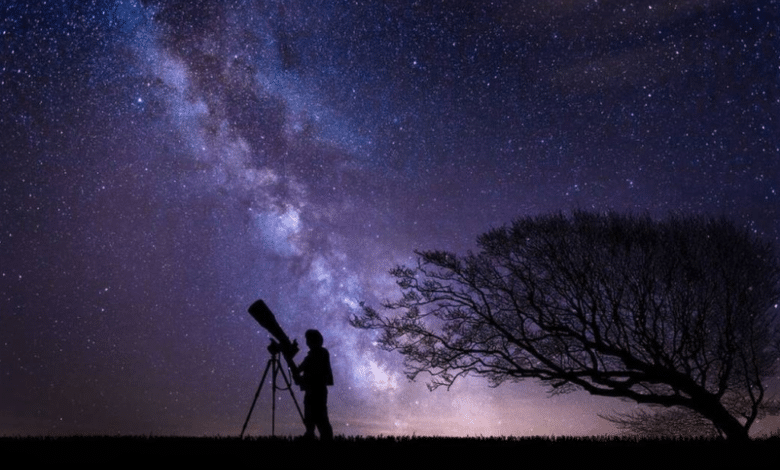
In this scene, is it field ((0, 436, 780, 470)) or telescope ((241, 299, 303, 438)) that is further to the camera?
telescope ((241, 299, 303, 438))

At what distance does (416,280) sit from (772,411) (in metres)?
11.3

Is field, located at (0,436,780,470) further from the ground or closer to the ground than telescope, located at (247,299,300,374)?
closer to the ground

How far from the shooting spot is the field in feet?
22.6

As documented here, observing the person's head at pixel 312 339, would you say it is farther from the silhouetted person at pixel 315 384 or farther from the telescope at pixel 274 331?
the telescope at pixel 274 331

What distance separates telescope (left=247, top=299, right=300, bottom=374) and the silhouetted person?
0.34 meters

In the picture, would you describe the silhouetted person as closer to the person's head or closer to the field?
the person's head

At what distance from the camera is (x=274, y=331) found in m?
10.3

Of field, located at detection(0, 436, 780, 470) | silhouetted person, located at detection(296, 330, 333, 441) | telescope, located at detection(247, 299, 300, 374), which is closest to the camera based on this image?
field, located at detection(0, 436, 780, 470)

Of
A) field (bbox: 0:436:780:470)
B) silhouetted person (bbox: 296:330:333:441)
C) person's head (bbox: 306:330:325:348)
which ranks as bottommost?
field (bbox: 0:436:780:470)

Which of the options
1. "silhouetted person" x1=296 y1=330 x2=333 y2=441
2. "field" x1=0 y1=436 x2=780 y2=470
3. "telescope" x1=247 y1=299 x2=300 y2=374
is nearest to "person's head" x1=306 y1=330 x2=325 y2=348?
"silhouetted person" x1=296 y1=330 x2=333 y2=441

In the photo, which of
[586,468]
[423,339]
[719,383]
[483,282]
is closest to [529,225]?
[483,282]

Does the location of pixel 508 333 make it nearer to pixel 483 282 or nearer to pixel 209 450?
pixel 483 282

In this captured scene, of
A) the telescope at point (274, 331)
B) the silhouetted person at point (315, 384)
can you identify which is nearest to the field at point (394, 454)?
the silhouetted person at point (315, 384)

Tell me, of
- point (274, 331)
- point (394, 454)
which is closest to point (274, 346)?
point (274, 331)
